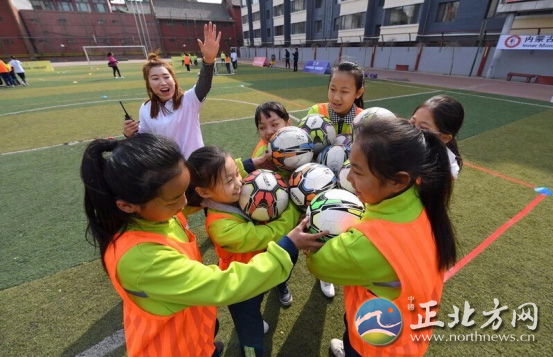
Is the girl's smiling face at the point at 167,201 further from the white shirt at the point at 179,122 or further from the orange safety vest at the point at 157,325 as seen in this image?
the white shirt at the point at 179,122

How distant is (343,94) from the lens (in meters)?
2.54

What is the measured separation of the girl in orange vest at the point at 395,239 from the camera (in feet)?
4.26

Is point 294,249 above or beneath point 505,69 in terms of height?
above

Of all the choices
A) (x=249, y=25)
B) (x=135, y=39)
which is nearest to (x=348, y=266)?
(x=249, y=25)

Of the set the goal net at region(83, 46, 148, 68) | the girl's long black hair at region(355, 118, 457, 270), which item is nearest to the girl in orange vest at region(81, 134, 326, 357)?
the girl's long black hair at region(355, 118, 457, 270)

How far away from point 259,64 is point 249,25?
2415 cm

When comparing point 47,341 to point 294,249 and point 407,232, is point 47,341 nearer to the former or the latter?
point 294,249

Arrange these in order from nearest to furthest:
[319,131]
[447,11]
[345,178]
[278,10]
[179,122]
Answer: [345,178] < [319,131] < [179,122] < [447,11] < [278,10]

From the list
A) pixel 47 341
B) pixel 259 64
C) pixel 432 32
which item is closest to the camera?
pixel 47 341

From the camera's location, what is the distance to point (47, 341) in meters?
2.34

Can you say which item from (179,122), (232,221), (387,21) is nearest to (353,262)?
(232,221)

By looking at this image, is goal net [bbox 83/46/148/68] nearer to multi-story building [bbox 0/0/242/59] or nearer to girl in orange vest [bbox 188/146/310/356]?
multi-story building [bbox 0/0/242/59]

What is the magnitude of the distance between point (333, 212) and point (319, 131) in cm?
96

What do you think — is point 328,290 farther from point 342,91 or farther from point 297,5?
point 297,5
